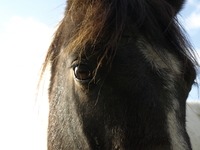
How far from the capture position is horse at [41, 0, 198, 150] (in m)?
1.66

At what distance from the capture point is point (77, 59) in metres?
2.01

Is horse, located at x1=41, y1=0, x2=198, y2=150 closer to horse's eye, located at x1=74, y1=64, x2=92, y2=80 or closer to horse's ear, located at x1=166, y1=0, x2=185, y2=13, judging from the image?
horse's eye, located at x1=74, y1=64, x2=92, y2=80

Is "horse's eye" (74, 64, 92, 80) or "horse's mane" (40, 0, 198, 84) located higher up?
"horse's mane" (40, 0, 198, 84)

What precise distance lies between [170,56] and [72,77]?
851 mm

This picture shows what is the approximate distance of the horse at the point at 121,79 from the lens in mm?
1655

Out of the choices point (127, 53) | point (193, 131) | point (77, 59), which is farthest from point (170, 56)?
point (193, 131)

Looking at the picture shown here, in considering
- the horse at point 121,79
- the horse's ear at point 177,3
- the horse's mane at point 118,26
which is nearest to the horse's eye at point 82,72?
the horse at point 121,79

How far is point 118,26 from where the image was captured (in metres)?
1.95

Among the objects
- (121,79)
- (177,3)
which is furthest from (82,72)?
(177,3)

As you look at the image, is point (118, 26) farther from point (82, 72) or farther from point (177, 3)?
point (177, 3)

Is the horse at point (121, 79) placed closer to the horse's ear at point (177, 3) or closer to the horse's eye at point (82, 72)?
the horse's eye at point (82, 72)

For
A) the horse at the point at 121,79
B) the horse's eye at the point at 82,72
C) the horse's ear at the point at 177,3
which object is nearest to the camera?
the horse at the point at 121,79

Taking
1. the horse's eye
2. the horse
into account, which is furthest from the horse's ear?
the horse's eye

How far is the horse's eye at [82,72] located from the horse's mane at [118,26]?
12 cm
